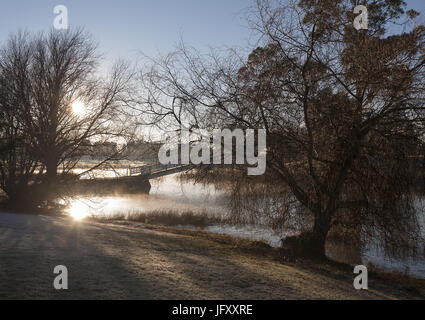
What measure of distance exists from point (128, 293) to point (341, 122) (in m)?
5.17

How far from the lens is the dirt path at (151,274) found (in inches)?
173

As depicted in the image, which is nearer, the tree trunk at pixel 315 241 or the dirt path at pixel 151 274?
the dirt path at pixel 151 274

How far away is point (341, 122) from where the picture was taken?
7.13 meters

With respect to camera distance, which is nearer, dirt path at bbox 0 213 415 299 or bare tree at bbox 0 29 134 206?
dirt path at bbox 0 213 415 299
